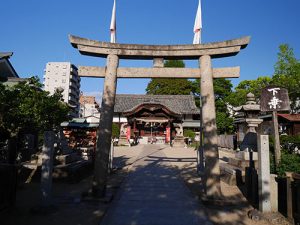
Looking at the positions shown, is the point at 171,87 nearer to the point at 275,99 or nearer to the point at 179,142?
the point at 179,142

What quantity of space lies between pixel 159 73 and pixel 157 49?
0.71 metres

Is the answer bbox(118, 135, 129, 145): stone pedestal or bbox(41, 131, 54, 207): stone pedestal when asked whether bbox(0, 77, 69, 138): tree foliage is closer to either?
bbox(41, 131, 54, 207): stone pedestal

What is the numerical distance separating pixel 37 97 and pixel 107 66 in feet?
26.7

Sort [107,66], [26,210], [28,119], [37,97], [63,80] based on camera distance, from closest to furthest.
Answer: [26,210]
[107,66]
[28,119]
[37,97]
[63,80]

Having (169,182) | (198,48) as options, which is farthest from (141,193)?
(198,48)

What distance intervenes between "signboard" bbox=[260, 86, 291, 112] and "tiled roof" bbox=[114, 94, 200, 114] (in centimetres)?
2822

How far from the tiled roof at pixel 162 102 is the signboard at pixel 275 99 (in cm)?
2822

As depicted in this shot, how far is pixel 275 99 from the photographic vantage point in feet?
31.4

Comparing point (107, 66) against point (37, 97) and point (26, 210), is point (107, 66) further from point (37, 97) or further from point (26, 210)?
point (37, 97)

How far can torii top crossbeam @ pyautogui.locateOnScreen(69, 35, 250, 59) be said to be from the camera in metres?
7.59

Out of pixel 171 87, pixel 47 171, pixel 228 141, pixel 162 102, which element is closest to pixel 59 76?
pixel 171 87

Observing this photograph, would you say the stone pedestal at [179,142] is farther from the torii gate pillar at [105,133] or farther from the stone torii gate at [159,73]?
the torii gate pillar at [105,133]

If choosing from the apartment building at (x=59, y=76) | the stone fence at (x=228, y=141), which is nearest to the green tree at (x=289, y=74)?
the stone fence at (x=228, y=141)

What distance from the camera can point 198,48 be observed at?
25.5ft
